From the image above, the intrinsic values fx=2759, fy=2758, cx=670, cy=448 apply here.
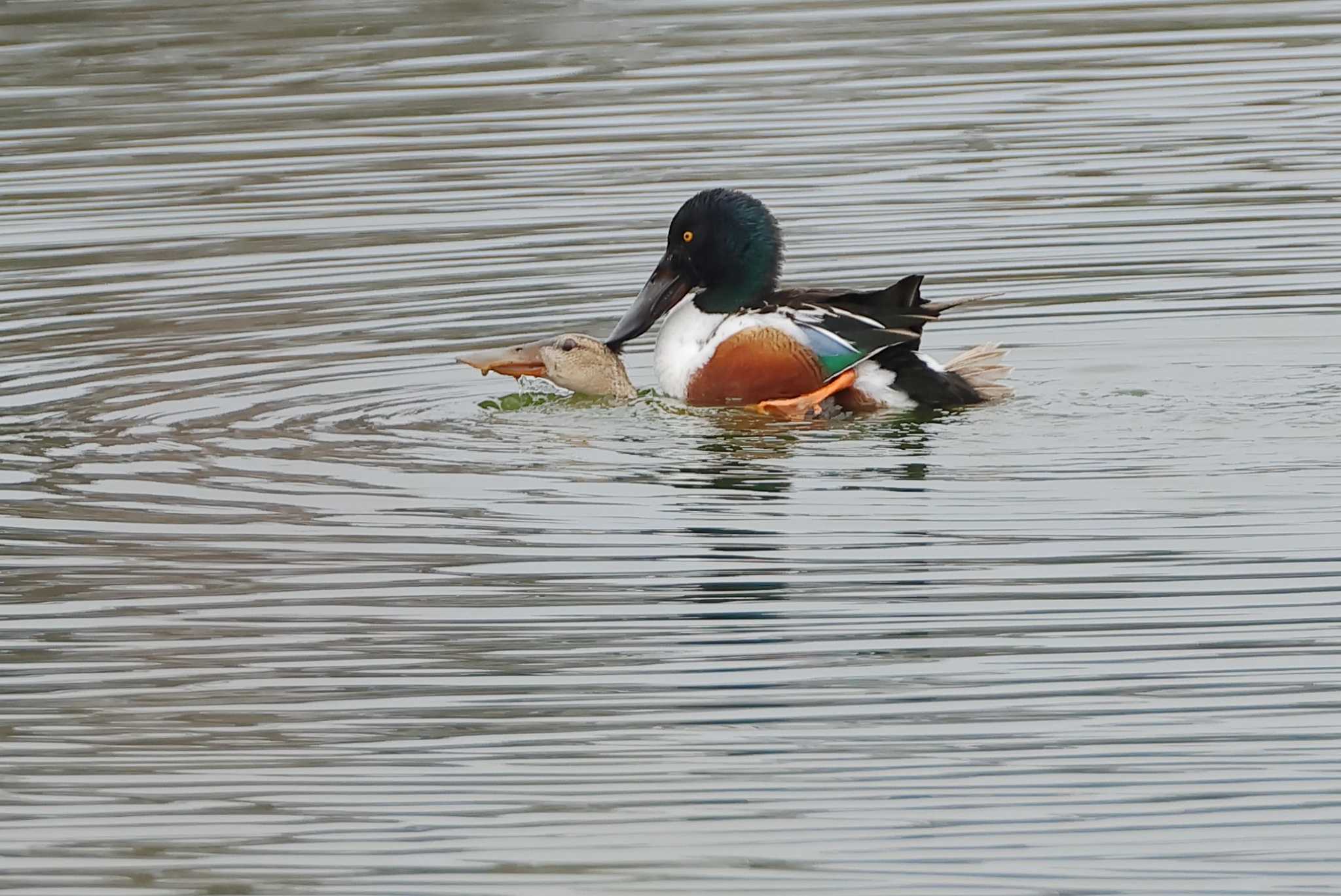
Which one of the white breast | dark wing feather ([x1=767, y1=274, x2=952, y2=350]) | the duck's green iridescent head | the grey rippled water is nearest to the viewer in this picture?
the grey rippled water

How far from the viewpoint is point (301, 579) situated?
26.0 ft

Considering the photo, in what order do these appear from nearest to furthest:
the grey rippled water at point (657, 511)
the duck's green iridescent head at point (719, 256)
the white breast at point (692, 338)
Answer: the grey rippled water at point (657, 511)
the white breast at point (692, 338)
the duck's green iridescent head at point (719, 256)

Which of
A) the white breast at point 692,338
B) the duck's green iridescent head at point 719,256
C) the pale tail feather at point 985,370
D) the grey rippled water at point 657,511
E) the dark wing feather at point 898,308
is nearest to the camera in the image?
the grey rippled water at point 657,511

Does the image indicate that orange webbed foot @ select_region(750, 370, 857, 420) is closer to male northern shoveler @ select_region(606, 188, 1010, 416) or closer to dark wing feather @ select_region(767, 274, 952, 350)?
male northern shoveler @ select_region(606, 188, 1010, 416)

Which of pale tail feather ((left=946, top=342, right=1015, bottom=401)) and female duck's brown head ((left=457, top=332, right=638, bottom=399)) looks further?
female duck's brown head ((left=457, top=332, right=638, bottom=399))

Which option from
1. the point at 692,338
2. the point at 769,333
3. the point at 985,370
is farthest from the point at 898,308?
the point at 692,338

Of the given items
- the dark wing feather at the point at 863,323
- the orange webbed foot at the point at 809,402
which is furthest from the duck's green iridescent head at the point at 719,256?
the orange webbed foot at the point at 809,402

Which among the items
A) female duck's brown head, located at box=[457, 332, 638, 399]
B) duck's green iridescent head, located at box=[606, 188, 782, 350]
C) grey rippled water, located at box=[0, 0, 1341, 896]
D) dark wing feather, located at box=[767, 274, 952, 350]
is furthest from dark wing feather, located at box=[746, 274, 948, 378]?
female duck's brown head, located at box=[457, 332, 638, 399]

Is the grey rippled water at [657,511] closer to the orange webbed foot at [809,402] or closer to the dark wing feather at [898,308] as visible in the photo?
the orange webbed foot at [809,402]

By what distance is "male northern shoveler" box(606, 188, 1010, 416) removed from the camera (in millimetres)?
9914

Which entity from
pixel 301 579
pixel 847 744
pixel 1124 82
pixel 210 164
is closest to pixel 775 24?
pixel 1124 82

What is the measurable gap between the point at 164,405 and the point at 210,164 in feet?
17.7

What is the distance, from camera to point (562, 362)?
10305mm

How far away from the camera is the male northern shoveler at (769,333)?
991 centimetres
